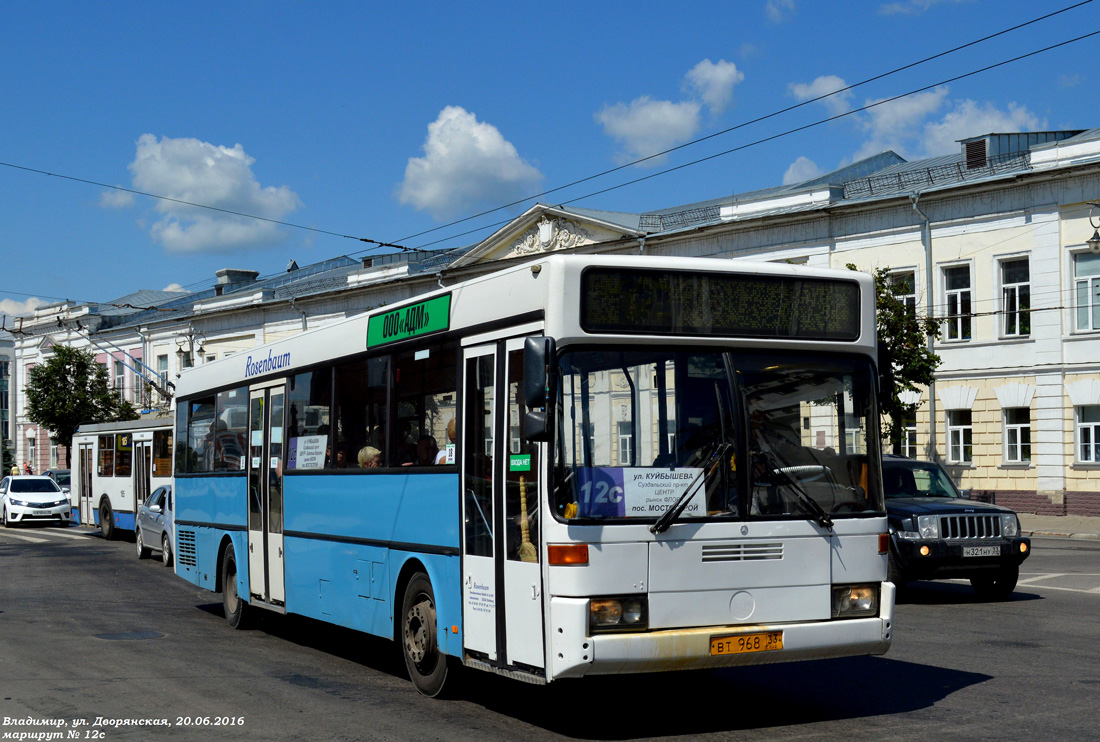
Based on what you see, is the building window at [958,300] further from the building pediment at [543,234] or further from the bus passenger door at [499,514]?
the bus passenger door at [499,514]

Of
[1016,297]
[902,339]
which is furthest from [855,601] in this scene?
[1016,297]

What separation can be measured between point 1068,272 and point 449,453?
31105 millimetres

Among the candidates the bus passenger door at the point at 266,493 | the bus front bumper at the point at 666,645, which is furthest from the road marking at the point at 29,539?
the bus front bumper at the point at 666,645

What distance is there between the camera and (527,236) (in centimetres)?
5488

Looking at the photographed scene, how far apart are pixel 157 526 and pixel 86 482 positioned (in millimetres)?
11979

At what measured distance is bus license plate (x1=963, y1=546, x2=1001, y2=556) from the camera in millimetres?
14359

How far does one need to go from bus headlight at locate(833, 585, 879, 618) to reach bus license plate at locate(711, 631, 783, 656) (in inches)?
19.9

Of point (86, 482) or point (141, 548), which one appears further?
point (86, 482)

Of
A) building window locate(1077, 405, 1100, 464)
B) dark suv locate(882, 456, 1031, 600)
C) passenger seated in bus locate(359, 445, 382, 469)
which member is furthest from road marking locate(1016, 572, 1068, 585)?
building window locate(1077, 405, 1100, 464)

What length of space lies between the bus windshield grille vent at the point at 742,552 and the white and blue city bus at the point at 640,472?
0.01m

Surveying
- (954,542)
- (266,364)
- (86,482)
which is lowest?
(86,482)

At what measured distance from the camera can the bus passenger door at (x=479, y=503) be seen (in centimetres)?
823

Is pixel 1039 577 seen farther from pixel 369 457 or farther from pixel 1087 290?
pixel 1087 290

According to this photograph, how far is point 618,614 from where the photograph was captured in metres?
7.40
